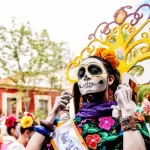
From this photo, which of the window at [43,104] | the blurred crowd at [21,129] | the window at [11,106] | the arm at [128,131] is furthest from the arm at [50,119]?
the window at [43,104]

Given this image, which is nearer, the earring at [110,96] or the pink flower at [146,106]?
the earring at [110,96]

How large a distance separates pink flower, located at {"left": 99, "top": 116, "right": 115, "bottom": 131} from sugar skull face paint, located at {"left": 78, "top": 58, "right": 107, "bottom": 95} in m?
0.19

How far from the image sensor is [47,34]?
1542 centimetres

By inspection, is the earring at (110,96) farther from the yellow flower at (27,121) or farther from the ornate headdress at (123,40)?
the yellow flower at (27,121)

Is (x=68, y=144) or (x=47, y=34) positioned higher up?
(x=47, y=34)

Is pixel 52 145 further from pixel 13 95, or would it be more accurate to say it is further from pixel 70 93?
pixel 13 95

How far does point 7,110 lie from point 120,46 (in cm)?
1608

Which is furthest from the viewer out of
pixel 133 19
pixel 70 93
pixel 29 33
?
pixel 29 33

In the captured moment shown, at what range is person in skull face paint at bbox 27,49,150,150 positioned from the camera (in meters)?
1.97

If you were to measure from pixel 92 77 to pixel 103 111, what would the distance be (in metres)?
0.24

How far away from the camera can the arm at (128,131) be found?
1.92m

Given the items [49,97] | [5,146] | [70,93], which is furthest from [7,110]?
[70,93]

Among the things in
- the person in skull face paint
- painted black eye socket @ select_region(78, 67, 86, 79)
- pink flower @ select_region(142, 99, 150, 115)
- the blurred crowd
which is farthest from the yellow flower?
painted black eye socket @ select_region(78, 67, 86, 79)

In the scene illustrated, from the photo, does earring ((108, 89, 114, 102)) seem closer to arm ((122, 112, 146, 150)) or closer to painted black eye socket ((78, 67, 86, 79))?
painted black eye socket ((78, 67, 86, 79))
